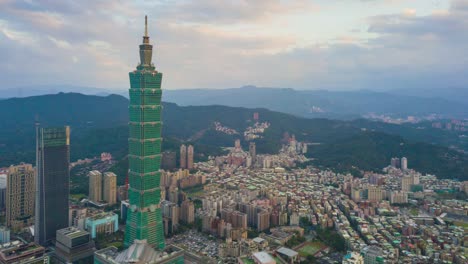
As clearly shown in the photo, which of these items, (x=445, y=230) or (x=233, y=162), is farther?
(x=233, y=162)

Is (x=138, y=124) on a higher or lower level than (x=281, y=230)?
higher

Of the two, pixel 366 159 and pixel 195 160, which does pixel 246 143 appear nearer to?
pixel 195 160

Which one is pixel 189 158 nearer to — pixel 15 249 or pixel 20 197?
pixel 20 197

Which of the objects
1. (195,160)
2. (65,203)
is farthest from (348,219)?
(195,160)

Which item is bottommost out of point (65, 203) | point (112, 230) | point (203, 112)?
point (112, 230)

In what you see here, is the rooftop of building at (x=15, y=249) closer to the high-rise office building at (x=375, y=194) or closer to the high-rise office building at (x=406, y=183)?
the high-rise office building at (x=375, y=194)

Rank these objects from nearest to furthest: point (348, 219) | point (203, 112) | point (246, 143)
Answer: point (348, 219), point (246, 143), point (203, 112)

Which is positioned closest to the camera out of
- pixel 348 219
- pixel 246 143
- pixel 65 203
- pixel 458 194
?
pixel 65 203
